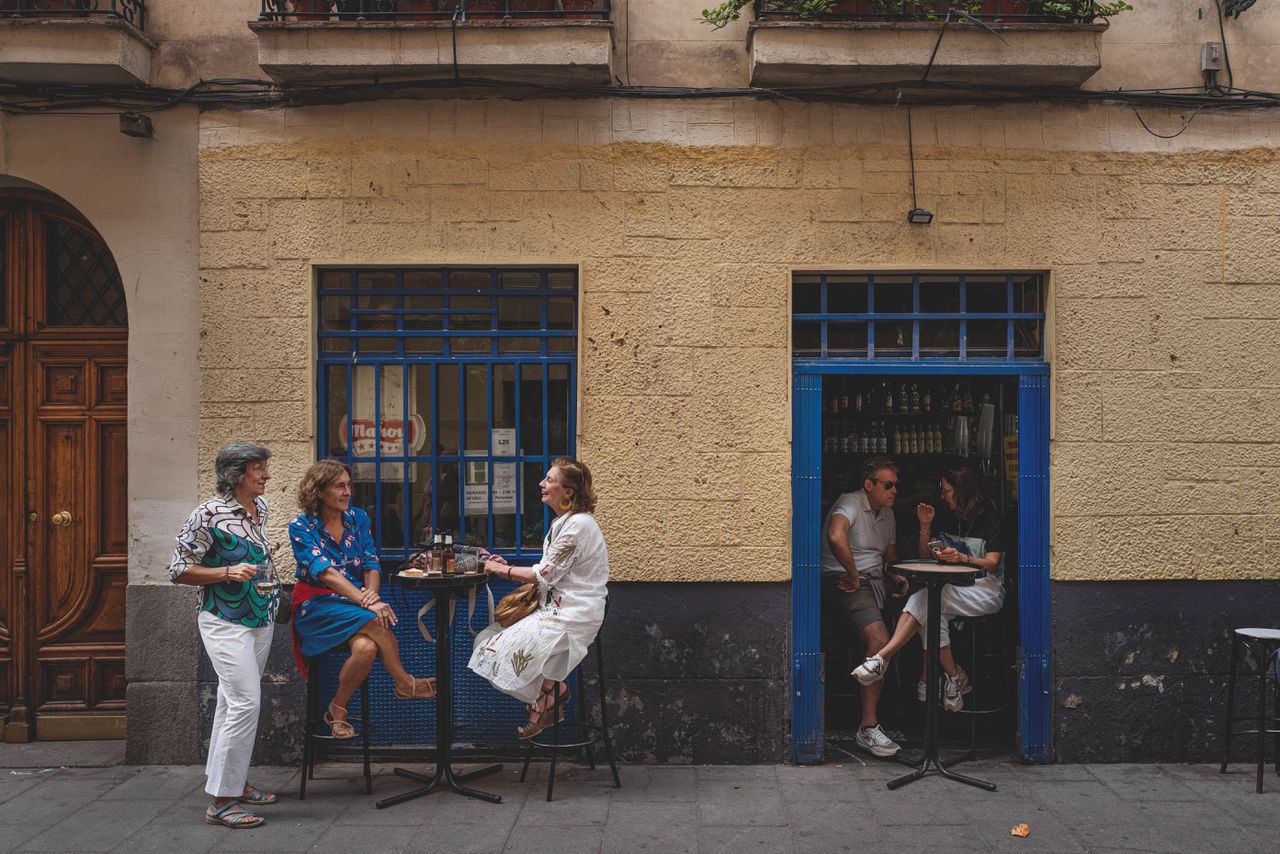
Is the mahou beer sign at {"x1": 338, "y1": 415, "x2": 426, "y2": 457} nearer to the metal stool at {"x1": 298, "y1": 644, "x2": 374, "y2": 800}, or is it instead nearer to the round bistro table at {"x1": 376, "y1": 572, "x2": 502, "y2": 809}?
the round bistro table at {"x1": 376, "y1": 572, "x2": 502, "y2": 809}

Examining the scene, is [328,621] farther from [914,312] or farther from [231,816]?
[914,312]

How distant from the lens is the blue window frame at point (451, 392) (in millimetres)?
6211

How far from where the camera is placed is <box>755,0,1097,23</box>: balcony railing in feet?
19.3

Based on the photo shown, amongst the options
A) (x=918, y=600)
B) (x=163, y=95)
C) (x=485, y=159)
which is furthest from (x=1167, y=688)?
(x=163, y=95)

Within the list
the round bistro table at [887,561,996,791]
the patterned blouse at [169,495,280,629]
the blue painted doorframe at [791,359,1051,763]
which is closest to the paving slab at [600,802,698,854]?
the blue painted doorframe at [791,359,1051,763]

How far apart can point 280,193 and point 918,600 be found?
15.0 ft

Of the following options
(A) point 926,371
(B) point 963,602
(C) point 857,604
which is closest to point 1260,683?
(B) point 963,602

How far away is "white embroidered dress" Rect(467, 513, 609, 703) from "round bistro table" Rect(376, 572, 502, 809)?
237 millimetres

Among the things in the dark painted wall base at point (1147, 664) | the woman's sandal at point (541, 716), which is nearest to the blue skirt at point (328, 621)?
the woman's sandal at point (541, 716)

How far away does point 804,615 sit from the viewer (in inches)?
241

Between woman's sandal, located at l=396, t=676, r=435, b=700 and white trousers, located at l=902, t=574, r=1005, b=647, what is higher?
white trousers, located at l=902, t=574, r=1005, b=647

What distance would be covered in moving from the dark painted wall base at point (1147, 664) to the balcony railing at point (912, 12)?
11.0 ft

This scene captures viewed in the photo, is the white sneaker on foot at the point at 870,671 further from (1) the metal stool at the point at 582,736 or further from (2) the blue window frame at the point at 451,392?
(2) the blue window frame at the point at 451,392

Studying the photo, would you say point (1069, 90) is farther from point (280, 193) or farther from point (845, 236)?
point (280, 193)
